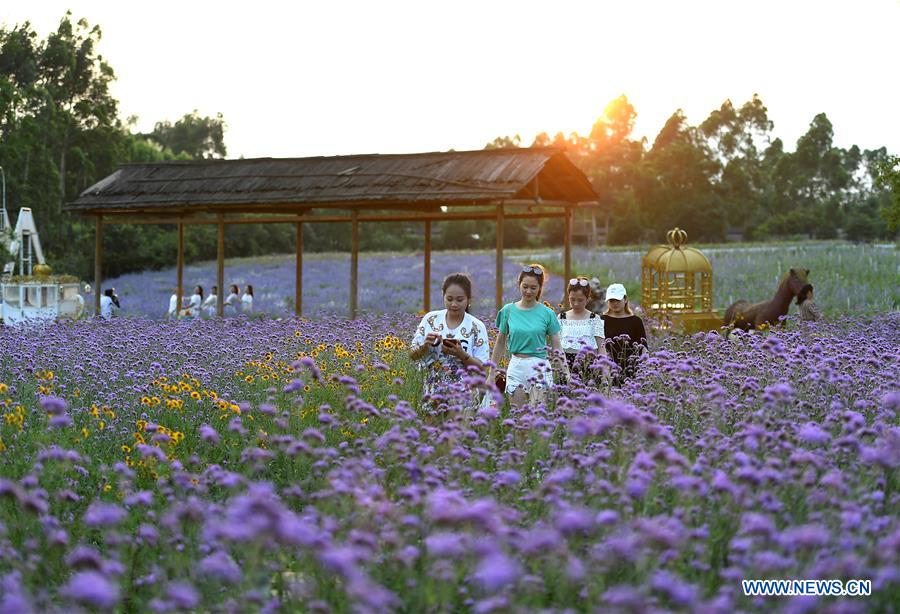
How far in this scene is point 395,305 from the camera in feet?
81.0

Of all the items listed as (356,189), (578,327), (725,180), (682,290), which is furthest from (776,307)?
(725,180)

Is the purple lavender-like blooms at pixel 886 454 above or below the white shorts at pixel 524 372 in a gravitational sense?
above

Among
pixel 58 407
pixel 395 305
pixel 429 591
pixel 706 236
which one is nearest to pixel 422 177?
pixel 395 305

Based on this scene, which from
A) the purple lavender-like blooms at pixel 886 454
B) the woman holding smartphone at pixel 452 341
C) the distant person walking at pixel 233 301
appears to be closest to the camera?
the purple lavender-like blooms at pixel 886 454

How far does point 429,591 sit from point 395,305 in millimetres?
21668

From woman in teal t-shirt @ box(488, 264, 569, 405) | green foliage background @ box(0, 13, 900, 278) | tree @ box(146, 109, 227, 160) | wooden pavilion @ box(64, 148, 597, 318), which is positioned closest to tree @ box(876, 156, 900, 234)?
green foliage background @ box(0, 13, 900, 278)

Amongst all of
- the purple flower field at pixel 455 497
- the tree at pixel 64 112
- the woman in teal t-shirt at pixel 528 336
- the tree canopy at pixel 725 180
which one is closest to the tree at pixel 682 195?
the tree canopy at pixel 725 180

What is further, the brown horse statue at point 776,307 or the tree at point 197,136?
the tree at point 197,136

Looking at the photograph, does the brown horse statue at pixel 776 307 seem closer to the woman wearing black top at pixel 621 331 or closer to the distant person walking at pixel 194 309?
the woman wearing black top at pixel 621 331

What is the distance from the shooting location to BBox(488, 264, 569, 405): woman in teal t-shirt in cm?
709

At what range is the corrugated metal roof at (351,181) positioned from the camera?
16.1 meters

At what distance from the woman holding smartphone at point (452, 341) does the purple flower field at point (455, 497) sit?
1.21 ft

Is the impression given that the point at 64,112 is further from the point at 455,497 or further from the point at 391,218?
the point at 455,497

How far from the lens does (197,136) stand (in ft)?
263
